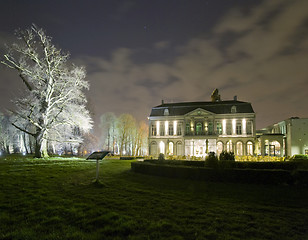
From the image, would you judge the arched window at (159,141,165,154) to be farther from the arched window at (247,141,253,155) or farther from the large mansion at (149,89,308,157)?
the arched window at (247,141,253,155)

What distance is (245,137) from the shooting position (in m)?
39.9

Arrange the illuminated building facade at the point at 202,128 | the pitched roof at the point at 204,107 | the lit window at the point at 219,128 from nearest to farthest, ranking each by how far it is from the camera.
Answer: the illuminated building facade at the point at 202,128
the pitched roof at the point at 204,107
the lit window at the point at 219,128

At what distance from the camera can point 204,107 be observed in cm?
4325

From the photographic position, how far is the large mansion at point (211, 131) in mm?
39625

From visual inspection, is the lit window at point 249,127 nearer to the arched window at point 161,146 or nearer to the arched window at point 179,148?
the arched window at point 179,148

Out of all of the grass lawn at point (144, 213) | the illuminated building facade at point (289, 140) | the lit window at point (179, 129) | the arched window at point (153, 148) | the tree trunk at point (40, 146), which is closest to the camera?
the grass lawn at point (144, 213)

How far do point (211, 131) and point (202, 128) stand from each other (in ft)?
5.95

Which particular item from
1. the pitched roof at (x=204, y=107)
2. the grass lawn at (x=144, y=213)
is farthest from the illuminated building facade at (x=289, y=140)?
the grass lawn at (x=144, y=213)

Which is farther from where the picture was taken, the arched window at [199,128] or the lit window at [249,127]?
the arched window at [199,128]

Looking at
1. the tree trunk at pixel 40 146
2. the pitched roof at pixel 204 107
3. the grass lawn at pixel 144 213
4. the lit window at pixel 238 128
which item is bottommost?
the grass lawn at pixel 144 213

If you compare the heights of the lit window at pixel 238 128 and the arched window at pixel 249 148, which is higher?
the lit window at pixel 238 128

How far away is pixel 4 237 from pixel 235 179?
10619 mm

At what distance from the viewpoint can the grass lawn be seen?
190 inches

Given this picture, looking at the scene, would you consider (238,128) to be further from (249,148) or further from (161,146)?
(161,146)
